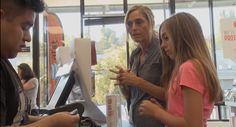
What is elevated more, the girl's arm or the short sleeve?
the short sleeve

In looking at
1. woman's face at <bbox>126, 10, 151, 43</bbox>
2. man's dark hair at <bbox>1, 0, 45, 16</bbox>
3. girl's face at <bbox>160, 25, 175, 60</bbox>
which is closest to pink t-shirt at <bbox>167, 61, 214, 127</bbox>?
girl's face at <bbox>160, 25, 175, 60</bbox>

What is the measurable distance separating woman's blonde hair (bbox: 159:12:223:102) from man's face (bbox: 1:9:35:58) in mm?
649

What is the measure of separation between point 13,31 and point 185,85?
0.64 metres

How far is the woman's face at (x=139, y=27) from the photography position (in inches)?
62.5

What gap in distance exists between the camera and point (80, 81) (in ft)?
4.64

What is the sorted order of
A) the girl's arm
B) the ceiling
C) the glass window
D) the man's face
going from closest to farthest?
the man's face → the girl's arm → the glass window → the ceiling

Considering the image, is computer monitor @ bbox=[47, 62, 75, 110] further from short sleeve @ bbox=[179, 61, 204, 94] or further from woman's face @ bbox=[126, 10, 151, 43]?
short sleeve @ bbox=[179, 61, 204, 94]

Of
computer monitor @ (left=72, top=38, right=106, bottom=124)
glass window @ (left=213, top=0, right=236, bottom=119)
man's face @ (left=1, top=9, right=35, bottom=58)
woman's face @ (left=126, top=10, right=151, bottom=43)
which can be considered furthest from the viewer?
glass window @ (left=213, top=0, right=236, bottom=119)

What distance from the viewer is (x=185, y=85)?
1.10m

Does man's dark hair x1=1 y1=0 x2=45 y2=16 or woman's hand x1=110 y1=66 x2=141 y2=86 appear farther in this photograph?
woman's hand x1=110 y1=66 x2=141 y2=86

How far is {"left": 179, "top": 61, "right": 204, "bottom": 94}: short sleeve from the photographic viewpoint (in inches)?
43.1

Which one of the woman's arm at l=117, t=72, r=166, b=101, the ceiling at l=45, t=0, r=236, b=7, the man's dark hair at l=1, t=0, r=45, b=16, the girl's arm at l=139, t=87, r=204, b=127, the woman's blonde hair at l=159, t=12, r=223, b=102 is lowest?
the girl's arm at l=139, t=87, r=204, b=127

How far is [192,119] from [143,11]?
2.44 ft

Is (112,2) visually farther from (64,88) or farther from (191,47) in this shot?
(191,47)
